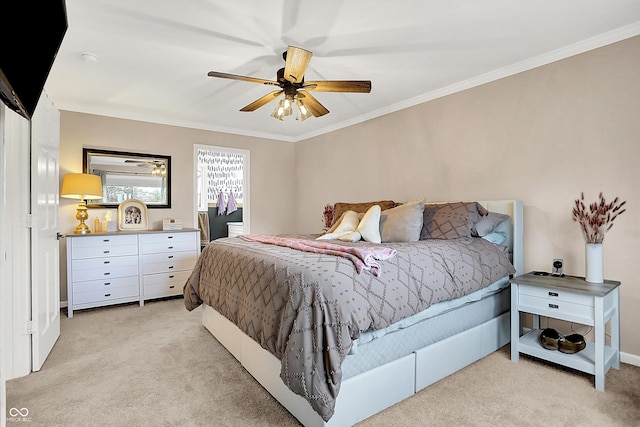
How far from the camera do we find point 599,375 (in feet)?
6.70

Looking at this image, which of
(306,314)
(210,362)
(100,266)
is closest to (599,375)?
(306,314)

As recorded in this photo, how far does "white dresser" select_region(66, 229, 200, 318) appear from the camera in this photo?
3666 mm

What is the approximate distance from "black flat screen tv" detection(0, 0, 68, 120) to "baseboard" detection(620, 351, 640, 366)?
3705 mm

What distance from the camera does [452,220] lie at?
281 cm

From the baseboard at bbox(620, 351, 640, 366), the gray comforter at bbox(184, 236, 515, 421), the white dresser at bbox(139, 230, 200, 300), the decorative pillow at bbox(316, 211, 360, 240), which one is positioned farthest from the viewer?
the white dresser at bbox(139, 230, 200, 300)

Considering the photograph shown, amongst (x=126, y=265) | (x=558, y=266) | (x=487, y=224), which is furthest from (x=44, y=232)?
(x=558, y=266)

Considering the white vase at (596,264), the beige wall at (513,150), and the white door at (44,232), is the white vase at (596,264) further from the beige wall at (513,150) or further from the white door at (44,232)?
the white door at (44,232)

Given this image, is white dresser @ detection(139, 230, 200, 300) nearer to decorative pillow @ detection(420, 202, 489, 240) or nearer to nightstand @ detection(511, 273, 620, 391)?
decorative pillow @ detection(420, 202, 489, 240)

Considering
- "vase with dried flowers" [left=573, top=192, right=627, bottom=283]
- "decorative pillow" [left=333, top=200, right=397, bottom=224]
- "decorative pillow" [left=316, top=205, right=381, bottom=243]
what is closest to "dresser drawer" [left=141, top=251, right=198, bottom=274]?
"decorative pillow" [left=333, top=200, right=397, bottom=224]

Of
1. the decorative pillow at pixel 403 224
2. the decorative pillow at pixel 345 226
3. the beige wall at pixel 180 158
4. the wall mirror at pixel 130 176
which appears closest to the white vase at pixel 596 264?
the decorative pillow at pixel 403 224

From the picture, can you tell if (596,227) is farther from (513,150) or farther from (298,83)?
(298,83)

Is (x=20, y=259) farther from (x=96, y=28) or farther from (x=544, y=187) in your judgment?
(x=544, y=187)

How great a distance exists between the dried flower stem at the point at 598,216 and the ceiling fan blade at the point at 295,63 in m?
2.28

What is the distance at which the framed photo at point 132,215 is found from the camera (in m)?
4.22
